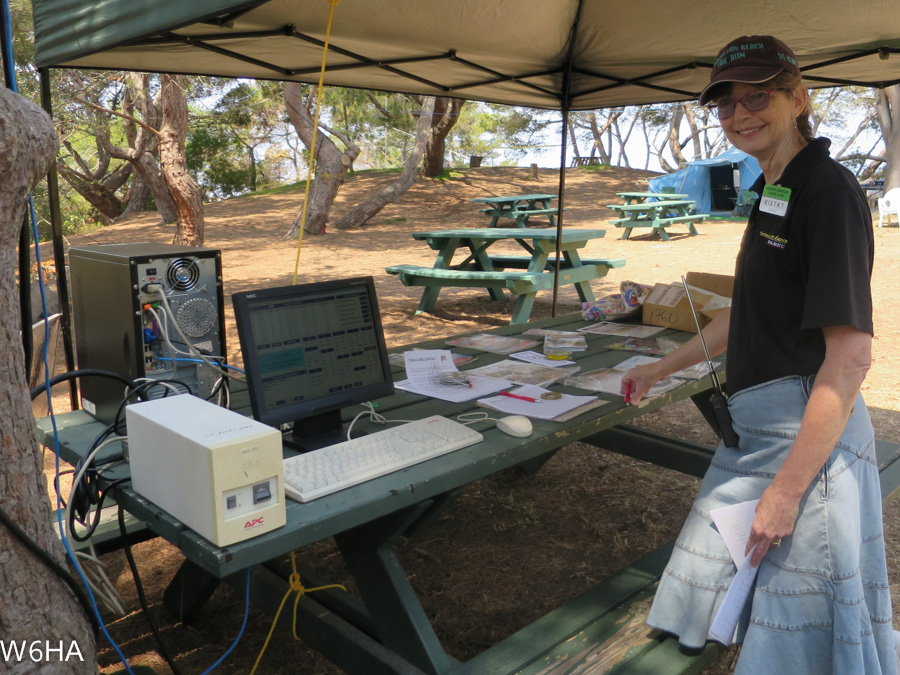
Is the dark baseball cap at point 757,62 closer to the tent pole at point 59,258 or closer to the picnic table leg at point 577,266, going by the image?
the tent pole at point 59,258

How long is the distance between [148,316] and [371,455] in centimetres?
76

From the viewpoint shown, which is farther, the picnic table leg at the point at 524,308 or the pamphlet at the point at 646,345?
the picnic table leg at the point at 524,308

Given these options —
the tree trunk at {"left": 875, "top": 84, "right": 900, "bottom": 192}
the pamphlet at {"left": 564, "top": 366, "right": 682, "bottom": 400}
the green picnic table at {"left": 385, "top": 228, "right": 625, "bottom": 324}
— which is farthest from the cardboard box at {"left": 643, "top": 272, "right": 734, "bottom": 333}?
the tree trunk at {"left": 875, "top": 84, "right": 900, "bottom": 192}

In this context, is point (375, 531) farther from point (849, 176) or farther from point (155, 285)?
point (849, 176)

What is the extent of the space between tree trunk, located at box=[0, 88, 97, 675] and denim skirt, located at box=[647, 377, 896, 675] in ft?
4.86

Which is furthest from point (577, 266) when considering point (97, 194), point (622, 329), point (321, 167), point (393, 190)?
point (97, 194)

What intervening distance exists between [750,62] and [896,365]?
5044mm

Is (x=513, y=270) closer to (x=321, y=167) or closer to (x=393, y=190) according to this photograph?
(x=321, y=167)

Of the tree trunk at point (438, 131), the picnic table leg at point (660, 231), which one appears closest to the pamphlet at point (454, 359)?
the picnic table leg at point (660, 231)

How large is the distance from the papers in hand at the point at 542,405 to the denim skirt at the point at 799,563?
50 cm

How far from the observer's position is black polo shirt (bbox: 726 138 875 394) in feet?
5.00

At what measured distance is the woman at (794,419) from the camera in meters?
1.56

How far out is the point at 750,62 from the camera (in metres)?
1.68

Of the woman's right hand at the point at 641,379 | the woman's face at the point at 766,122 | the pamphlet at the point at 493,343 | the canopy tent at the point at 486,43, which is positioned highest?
the canopy tent at the point at 486,43
